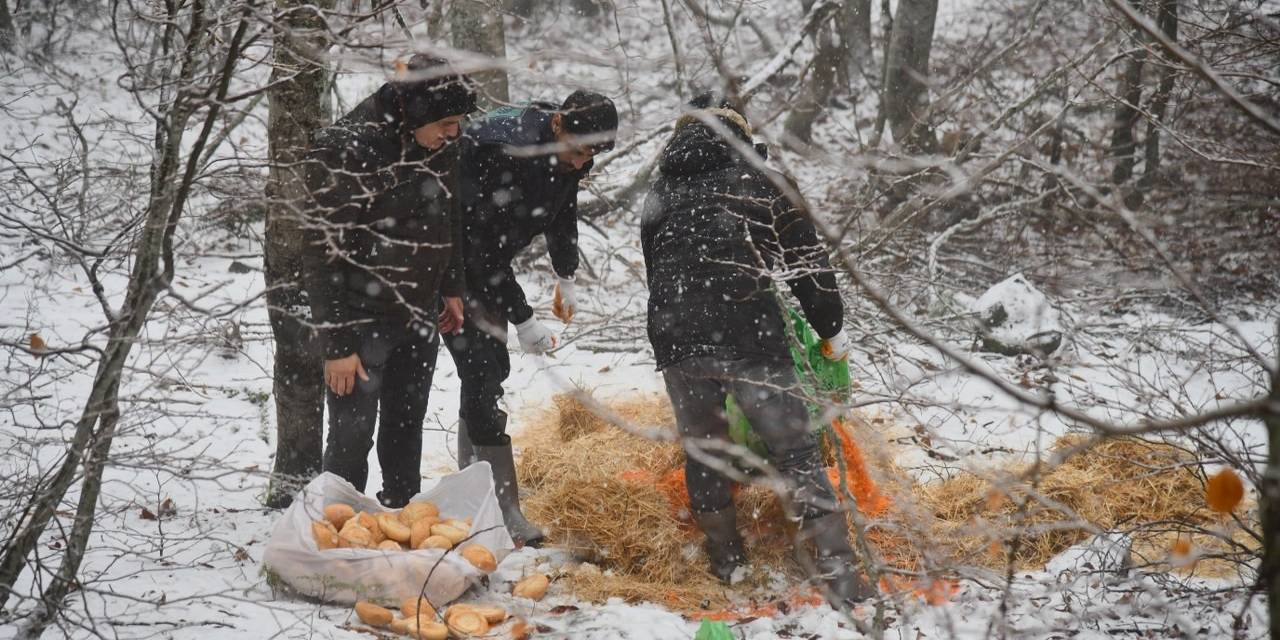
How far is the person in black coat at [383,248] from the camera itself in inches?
132

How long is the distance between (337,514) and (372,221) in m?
1.11

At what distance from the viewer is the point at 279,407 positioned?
4305 mm

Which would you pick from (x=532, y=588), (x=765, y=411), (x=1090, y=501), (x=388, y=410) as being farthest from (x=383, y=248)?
(x=1090, y=501)

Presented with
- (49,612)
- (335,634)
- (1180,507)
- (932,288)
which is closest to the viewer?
(49,612)

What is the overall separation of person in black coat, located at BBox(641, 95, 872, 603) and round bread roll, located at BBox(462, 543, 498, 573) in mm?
861

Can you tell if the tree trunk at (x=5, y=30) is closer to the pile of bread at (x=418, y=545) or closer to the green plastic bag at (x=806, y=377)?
the pile of bread at (x=418, y=545)

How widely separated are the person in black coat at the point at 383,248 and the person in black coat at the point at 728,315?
88 centimetres

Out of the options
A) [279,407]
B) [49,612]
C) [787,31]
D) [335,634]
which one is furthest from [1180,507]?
[787,31]

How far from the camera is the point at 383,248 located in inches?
138

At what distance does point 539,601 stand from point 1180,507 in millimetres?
2939

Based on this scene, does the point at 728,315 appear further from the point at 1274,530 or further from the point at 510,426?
the point at 1274,530

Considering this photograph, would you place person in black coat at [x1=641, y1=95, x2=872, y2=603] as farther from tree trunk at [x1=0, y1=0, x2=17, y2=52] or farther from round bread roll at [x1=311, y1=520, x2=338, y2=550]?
tree trunk at [x1=0, y1=0, x2=17, y2=52]

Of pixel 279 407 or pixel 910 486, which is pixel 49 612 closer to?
pixel 279 407

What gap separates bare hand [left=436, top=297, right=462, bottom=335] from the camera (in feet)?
13.0
